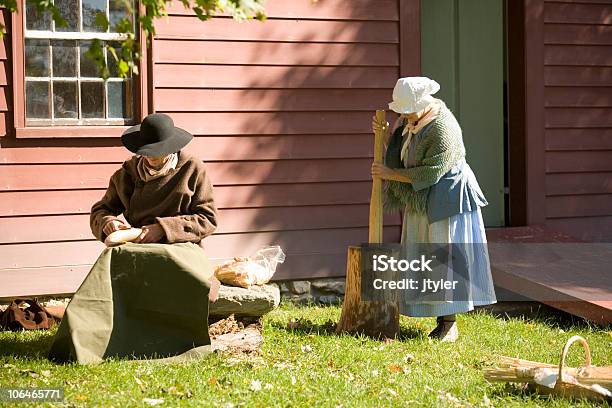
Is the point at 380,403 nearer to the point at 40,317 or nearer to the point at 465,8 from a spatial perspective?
the point at 40,317

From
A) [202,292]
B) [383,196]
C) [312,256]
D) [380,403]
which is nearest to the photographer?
[380,403]

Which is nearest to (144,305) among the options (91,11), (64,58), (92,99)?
(92,99)

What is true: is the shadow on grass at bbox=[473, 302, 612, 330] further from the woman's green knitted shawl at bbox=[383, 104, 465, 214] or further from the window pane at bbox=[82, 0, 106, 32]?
the window pane at bbox=[82, 0, 106, 32]

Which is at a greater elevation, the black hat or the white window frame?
the white window frame

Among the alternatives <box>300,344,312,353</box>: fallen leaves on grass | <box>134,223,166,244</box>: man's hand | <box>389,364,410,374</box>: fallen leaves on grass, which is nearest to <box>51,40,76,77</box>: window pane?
<box>134,223,166,244</box>: man's hand

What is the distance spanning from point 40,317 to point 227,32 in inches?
112

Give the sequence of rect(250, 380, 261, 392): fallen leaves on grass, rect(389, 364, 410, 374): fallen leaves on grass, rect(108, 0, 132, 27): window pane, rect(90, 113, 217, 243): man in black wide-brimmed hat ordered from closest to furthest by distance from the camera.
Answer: rect(250, 380, 261, 392): fallen leaves on grass, rect(389, 364, 410, 374): fallen leaves on grass, rect(90, 113, 217, 243): man in black wide-brimmed hat, rect(108, 0, 132, 27): window pane

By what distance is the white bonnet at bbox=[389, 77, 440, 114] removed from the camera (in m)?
6.82

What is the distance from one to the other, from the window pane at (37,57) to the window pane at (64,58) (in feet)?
0.21

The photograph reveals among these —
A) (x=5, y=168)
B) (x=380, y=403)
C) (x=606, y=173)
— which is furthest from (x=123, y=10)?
(x=606, y=173)

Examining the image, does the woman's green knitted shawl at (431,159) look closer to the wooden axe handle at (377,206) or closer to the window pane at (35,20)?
the wooden axe handle at (377,206)

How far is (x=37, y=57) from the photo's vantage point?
7695mm

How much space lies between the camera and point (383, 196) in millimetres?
7273

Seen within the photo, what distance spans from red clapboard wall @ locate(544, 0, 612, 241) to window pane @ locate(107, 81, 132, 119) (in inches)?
159
